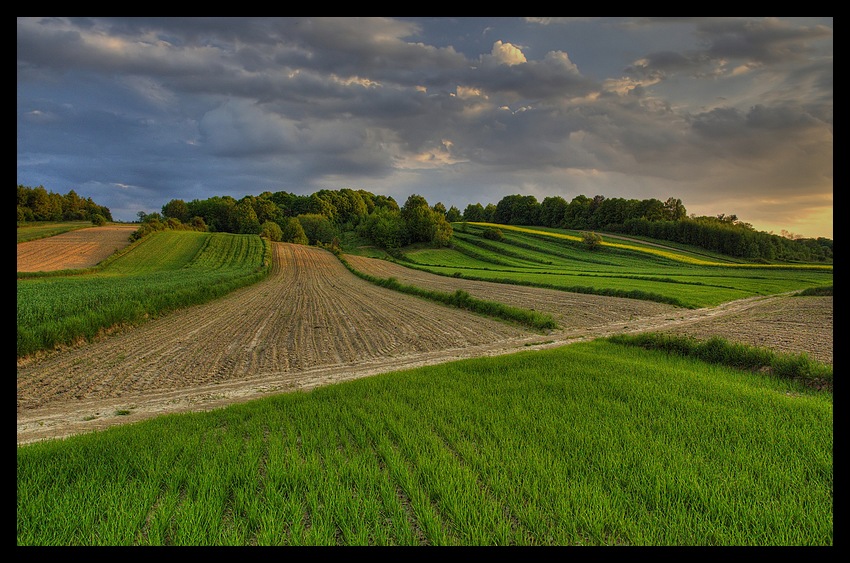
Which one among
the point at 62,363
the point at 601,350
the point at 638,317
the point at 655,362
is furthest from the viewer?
the point at 638,317

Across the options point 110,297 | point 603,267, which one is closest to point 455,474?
point 110,297

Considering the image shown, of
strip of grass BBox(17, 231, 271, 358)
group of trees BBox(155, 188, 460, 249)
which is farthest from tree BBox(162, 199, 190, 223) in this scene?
strip of grass BBox(17, 231, 271, 358)

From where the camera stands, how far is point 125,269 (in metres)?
50.8

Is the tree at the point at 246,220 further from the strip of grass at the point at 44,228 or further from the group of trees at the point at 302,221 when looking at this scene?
the strip of grass at the point at 44,228

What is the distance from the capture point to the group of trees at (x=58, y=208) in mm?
74262

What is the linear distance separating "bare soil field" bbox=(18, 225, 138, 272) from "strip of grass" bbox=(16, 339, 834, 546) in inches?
2208

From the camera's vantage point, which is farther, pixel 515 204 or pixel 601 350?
pixel 515 204

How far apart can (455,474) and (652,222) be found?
12136 cm

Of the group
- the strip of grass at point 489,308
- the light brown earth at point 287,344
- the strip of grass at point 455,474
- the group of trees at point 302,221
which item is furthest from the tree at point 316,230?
the strip of grass at point 455,474

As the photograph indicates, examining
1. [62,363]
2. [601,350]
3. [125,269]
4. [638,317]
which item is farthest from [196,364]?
[125,269]

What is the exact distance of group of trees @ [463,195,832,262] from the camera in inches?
3174
